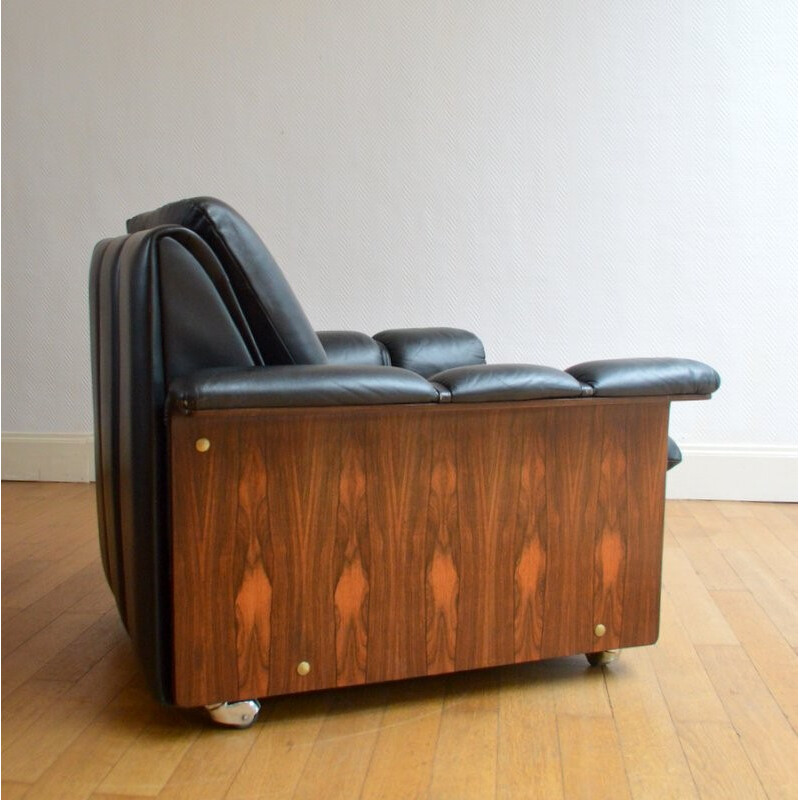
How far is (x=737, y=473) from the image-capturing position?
3859 mm

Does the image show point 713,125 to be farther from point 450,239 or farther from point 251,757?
point 251,757

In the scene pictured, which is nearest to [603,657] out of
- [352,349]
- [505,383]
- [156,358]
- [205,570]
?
[505,383]

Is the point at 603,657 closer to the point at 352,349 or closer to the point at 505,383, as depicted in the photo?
the point at 505,383

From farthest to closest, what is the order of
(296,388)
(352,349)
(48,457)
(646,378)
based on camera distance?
1. (48,457)
2. (352,349)
3. (646,378)
4. (296,388)

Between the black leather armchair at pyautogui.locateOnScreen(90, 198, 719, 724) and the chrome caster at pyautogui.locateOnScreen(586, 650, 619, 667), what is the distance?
0.04 meters

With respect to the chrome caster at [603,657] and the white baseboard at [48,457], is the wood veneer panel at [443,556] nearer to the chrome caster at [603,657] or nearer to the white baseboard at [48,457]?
the chrome caster at [603,657]

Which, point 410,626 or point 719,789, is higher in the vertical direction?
point 410,626

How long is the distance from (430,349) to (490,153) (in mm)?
1376

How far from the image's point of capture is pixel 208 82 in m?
3.92

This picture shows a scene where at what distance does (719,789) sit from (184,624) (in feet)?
3.00

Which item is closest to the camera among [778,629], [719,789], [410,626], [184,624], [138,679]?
[719,789]

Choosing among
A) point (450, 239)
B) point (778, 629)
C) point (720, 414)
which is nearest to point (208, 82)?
point (450, 239)

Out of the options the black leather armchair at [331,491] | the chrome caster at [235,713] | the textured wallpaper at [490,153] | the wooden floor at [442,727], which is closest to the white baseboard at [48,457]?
the textured wallpaper at [490,153]

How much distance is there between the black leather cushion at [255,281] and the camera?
1.79m
